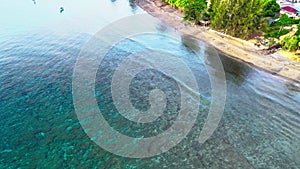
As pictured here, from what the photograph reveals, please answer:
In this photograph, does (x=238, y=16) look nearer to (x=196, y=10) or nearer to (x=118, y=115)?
(x=196, y=10)

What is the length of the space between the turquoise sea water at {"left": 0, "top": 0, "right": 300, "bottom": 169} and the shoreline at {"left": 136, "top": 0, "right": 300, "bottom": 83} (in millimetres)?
2177

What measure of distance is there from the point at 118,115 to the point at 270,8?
172ft

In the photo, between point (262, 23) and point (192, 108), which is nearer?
point (192, 108)

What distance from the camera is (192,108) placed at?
35031mm

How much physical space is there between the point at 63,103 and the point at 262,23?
4964cm

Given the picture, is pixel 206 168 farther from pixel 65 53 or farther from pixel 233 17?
pixel 233 17

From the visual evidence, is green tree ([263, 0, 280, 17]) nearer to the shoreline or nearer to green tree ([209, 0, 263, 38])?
green tree ([209, 0, 263, 38])

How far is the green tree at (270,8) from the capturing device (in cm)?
5831

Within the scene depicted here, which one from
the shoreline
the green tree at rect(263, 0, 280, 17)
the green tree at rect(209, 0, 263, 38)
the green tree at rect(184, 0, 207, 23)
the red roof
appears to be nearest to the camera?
the shoreline

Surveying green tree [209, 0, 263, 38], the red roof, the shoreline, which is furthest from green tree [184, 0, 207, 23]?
the red roof

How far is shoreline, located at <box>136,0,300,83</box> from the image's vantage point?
145 feet

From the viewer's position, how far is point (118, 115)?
3322 cm

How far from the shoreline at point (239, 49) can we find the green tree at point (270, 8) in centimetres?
1161

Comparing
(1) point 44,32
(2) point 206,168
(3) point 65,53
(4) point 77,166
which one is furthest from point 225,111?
(1) point 44,32
